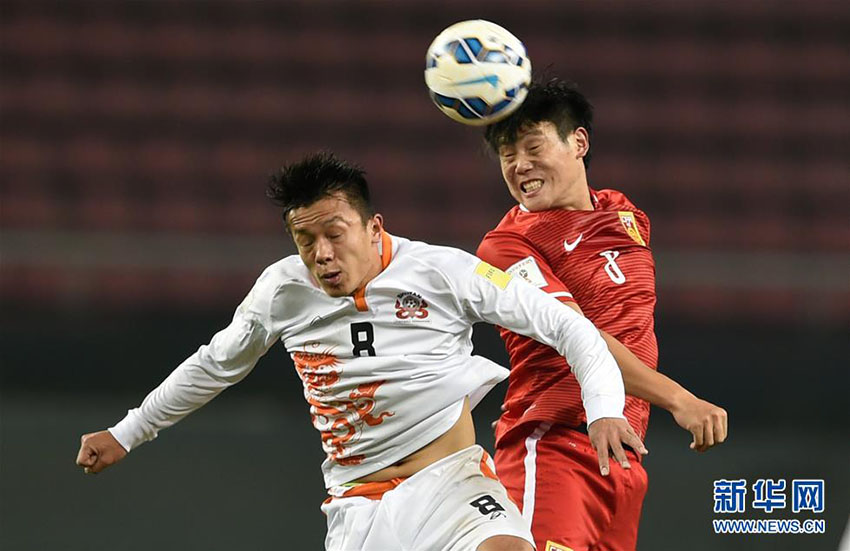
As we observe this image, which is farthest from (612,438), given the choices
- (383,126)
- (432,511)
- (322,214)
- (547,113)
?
(383,126)

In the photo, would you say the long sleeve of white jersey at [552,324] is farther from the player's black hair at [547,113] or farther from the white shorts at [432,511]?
the player's black hair at [547,113]

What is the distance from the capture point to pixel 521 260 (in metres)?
3.39

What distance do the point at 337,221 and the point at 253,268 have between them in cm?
566

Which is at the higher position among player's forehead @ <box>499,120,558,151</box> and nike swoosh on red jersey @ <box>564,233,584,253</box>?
player's forehead @ <box>499,120,558,151</box>

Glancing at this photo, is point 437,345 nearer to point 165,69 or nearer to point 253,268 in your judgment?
point 253,268

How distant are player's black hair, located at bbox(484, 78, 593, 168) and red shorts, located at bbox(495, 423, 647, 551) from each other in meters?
0.87

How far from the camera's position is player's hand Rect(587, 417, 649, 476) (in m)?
2.86

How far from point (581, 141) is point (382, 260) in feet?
2.58

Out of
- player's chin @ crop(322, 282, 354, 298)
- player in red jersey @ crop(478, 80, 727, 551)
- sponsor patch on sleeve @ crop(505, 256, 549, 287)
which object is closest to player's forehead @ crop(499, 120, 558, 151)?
player in red jersey @ crop(478, 80, 727, 551)

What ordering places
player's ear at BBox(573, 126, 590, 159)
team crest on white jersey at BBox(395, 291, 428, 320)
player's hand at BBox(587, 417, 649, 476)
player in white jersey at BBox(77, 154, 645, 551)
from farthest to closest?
player's ear at BBox(573, 126, 590, 159)
team crest on white jersey at BBox(395, 291, 428, 320)
player in white jersey at BBox(77, 154, 645, 551)
player's hand at BBox(587, 417, 649, 476)

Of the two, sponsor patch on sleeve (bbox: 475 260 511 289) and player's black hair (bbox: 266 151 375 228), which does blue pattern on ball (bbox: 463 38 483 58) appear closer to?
player's black hair (bbox: 266 151 375 228)

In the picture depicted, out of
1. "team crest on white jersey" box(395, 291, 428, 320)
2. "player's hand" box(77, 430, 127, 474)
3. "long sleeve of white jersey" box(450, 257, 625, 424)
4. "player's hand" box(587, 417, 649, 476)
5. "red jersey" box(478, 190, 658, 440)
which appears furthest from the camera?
"player's hand" box(77, 430, 127, 474)

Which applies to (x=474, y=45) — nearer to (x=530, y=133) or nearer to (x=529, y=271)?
(x=530, y=133)

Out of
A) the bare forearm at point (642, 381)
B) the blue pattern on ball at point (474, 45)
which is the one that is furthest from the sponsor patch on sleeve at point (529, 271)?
the blue pattern on ball at point (474, 45)
